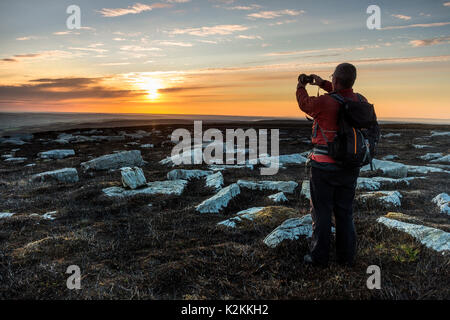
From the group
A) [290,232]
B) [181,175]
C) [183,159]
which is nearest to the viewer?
[290,232]

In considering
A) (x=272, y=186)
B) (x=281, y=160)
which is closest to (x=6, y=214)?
(x=272, y=186)

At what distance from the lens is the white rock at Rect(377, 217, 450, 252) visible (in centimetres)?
521

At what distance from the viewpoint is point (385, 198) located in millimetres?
8938

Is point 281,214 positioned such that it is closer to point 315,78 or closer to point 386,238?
point 386,238

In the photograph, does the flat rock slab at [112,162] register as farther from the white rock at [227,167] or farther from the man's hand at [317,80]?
the man's hand at [317,80]

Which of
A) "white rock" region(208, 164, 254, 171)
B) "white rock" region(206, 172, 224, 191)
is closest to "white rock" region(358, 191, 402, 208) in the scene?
"white rock" region(206, 172, 224, 191)

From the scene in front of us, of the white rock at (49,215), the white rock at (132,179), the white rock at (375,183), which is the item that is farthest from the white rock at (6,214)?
the white rock at (375,183)

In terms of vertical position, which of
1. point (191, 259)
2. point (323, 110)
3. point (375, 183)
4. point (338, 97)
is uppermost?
point (338, 97)

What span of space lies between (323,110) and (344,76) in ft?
2.00

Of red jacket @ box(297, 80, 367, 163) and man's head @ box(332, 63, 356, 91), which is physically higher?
man's head @ box(332, 63, 356, 91)

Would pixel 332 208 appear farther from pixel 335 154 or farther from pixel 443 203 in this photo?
pixel 443 203

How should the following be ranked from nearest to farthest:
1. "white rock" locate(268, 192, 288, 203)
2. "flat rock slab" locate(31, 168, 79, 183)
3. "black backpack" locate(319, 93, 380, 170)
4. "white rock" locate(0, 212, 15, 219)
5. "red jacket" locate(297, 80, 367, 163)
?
"black backpack" locate(319, 93, 380, 170) → "red jacket" locate(297, 80, 367, 163) → "white rock" locate(0, 212, 15, 219) → "white rock" locate(268, 192, 288, 203) → "flat rock slab" locate(31, 168, 79, 183)

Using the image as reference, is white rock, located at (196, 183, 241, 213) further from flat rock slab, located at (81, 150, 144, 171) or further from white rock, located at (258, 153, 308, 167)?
flat rock slab, located at (81, 150, 144, 171)
